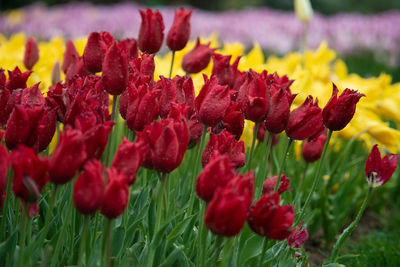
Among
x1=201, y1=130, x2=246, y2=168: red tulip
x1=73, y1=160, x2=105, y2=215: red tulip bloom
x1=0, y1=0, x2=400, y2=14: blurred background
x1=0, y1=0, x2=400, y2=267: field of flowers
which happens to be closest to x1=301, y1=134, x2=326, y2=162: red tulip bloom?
x1=0, y1=0, x2=400, y2=267: field of flowers

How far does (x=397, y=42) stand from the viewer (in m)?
8.06

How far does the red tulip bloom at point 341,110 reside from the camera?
1.18 metres

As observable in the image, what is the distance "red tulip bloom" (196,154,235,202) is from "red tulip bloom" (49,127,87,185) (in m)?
0.22

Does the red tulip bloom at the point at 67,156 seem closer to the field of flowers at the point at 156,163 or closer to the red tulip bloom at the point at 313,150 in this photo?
the field of flowers at the point at 156,163

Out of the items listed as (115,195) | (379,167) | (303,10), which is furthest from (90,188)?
(303,10)

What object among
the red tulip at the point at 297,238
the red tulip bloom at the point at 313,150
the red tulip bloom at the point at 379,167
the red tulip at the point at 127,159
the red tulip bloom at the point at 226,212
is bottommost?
the red tulip at the point at 297,238

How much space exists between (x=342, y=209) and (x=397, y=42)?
6.50 m

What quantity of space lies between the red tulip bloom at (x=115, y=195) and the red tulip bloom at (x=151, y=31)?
2.40 ft

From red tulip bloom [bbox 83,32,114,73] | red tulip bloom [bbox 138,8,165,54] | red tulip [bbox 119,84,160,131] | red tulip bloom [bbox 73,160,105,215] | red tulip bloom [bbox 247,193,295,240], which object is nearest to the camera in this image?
red tulip bloom [bbox 73,160,105,215]

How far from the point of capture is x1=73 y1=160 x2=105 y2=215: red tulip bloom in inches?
32.9

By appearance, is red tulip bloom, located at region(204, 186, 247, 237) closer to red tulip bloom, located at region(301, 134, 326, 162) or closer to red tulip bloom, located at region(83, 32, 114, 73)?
red tulip bloom, located at region(83, 32, 114, 73)

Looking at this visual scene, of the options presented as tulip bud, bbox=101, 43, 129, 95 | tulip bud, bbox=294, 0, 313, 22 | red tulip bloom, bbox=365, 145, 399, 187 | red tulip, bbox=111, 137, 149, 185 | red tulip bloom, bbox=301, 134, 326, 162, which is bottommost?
red tulip bloom, bbox=301, 134, 326, 162

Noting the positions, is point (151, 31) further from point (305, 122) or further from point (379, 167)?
point (379, 167)

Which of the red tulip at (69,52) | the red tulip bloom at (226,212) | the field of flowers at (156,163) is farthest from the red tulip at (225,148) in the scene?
the red tulip at (69,52)
